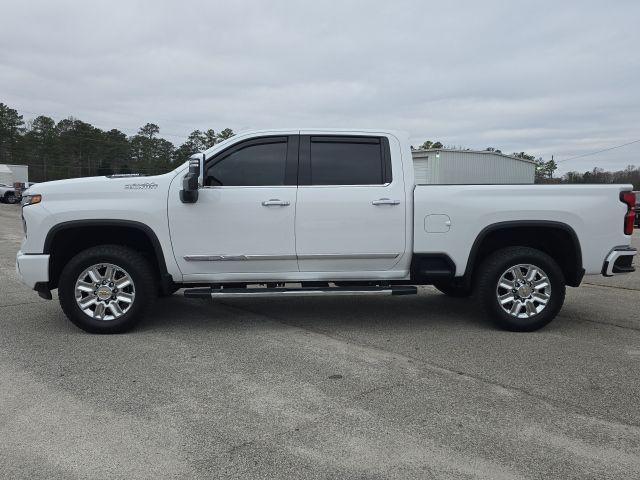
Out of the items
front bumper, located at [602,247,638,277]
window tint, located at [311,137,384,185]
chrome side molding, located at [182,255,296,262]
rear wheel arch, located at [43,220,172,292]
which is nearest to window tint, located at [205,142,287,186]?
window tint, located at [311,137,384,185]

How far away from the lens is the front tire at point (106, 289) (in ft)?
17.5

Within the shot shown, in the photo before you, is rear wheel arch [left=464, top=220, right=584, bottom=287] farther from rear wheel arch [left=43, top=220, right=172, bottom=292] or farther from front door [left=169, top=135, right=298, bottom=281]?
rear wheel arch [left=43, top=220, right=172, bottom=292]

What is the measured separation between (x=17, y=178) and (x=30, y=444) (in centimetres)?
5290

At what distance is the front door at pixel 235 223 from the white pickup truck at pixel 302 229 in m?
0.01

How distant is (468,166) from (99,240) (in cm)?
2301

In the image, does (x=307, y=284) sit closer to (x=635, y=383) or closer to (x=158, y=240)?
(x=158, y=240)

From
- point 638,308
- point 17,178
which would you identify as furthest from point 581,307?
point 17,178

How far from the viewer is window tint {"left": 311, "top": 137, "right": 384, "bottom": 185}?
5.57 metres

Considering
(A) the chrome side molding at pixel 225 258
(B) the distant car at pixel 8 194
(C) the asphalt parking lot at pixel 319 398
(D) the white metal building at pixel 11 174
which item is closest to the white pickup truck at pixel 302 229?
(A) the chrome side molding at pixel 225 258

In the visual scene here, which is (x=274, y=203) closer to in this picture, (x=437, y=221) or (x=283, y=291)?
(x=283, y=291)

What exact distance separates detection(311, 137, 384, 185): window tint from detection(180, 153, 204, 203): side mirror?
113 centimetres

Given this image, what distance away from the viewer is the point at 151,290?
17.9 feet

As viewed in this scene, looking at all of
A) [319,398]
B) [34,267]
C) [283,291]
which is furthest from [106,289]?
[319,398]

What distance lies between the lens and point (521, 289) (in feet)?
18.5
